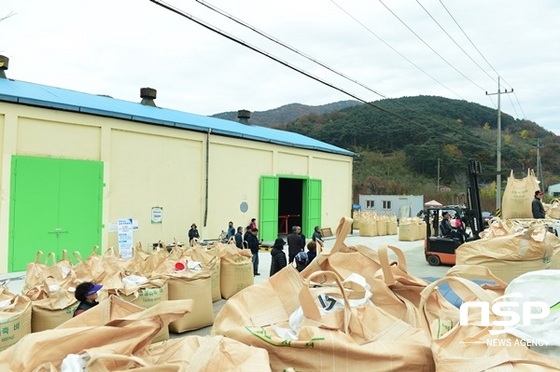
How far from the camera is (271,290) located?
2.01m

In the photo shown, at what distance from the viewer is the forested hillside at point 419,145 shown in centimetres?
6191

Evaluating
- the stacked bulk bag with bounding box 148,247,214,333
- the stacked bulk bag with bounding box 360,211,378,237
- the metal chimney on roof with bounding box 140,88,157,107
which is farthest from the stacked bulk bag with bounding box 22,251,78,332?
the stacked bulk bag with bounding box 360,211,378,237

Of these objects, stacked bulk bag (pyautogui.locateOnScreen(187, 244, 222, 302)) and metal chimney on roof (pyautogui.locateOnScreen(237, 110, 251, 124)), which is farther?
metal chimney on roof (pyautogui.locateOnScreen(237, 110, 251, 124))

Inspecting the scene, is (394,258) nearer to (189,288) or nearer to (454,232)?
(189,288)

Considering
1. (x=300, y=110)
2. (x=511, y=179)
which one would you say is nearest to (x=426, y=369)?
(x=511, y=179)

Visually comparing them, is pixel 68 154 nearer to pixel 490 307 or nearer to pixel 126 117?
pixel 126 117

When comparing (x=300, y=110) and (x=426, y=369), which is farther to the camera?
(x=300, y=110)

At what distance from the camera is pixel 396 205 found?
34.3m

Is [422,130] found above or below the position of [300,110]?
below

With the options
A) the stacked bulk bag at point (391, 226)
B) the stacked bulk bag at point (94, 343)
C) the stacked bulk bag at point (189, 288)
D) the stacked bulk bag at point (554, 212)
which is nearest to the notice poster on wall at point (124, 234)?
the stacked bulk bag at point (189, 288)

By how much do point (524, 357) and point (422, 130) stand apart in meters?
77.0

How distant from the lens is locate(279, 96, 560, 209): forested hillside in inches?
2438

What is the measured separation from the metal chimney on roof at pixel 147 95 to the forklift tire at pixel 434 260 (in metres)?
13.2

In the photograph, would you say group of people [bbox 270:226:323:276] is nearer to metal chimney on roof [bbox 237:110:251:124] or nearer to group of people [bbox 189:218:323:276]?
group of people [bbox 189:218:323:276]
